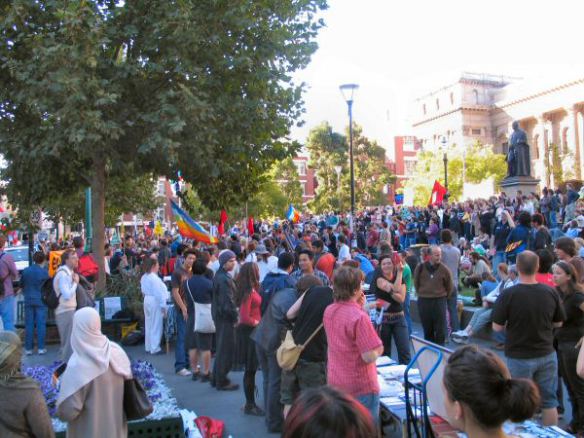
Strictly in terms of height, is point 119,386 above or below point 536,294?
below

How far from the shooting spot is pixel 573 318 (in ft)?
18.4

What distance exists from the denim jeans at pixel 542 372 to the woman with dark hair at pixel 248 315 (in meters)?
3.27

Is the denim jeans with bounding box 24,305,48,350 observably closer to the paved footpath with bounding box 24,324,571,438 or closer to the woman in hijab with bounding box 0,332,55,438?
the paved footpath with bounding box 24,324,571,438

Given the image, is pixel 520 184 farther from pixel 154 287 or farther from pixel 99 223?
pixel 154 287

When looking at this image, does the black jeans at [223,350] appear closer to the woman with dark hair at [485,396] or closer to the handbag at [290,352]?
the handbag at [290,352]

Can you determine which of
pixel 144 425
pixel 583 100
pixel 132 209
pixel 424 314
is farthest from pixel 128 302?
pixel 583 100

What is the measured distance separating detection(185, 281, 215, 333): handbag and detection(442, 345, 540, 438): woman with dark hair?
243 inches

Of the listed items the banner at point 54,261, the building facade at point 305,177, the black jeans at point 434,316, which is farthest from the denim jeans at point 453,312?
the building facade at point 305,177

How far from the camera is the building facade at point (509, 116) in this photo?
7019 centimetres

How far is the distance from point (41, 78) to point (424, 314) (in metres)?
8.68

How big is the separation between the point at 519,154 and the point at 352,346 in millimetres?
21991

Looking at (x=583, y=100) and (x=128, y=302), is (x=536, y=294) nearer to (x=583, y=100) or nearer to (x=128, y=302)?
(x=128, y=302)

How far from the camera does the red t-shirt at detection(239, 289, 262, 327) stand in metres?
7.50

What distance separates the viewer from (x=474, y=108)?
289 ft
